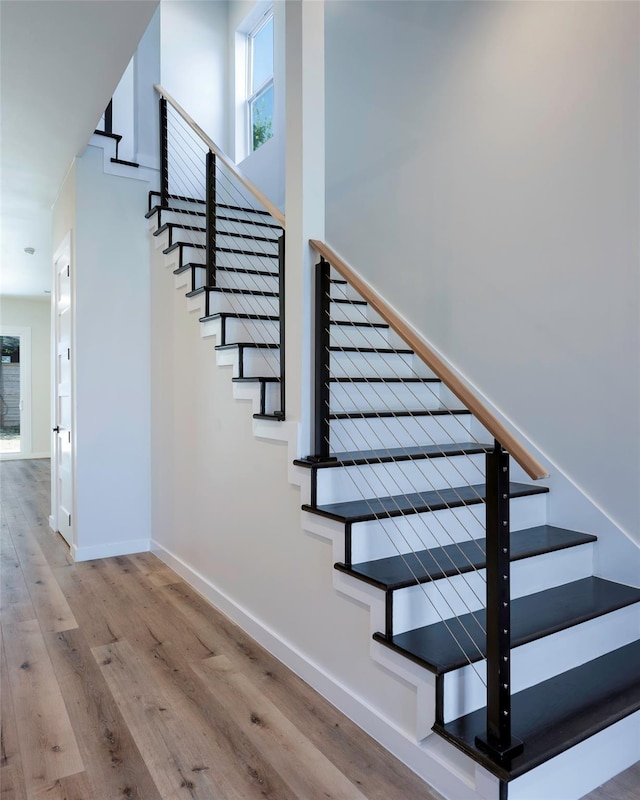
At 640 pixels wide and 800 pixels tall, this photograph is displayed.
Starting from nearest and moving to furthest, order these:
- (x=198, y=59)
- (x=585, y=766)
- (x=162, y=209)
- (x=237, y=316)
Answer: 1. (x=585, y=766)
2. (x=237, y=316)
3. (x=162, y=209)
4. (x=198, y=59)

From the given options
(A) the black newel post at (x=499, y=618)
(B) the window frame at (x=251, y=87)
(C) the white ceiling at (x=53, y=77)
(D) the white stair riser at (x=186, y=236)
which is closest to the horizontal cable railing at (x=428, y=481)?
(A) the black newel post at (x=499, y=618)

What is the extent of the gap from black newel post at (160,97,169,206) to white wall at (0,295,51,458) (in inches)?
243

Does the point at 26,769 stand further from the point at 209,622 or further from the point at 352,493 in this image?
the point at 352,493

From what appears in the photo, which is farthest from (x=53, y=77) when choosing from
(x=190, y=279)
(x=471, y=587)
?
(x=471, y=587)

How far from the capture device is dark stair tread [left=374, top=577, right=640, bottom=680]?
1.68m

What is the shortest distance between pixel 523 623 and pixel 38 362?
948cm

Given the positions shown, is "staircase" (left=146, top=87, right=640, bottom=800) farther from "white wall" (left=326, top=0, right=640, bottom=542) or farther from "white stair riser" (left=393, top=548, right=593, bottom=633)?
"white wall" (left=326, top=0, right=640, bottom=542)

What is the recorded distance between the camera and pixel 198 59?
18.4ft

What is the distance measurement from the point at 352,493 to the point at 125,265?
2630 millimetres

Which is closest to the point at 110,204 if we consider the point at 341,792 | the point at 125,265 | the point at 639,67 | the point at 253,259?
the point at 125,265

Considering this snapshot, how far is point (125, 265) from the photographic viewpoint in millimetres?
3949

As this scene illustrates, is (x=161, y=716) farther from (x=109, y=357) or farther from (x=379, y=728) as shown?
(x=109, y=357)

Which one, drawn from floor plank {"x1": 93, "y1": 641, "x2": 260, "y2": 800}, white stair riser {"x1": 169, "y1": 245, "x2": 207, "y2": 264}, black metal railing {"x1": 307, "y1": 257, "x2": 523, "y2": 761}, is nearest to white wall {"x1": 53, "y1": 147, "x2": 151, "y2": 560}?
white stair riser {"x1": 169, "y1": 245, "x2": 207, "y2": 264}

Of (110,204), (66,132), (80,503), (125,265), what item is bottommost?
(80,503)
